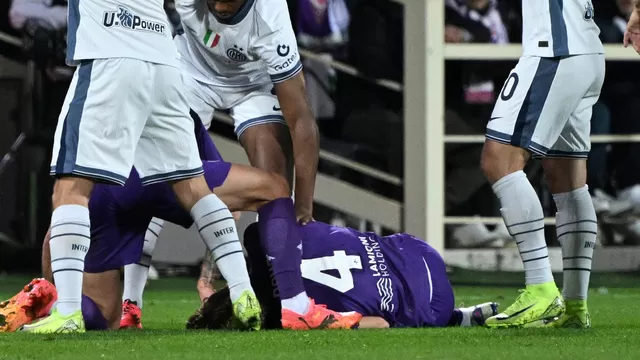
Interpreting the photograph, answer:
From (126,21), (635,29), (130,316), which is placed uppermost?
(126,21)

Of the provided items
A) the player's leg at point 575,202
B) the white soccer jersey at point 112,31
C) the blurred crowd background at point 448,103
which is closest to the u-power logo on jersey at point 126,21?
the white soccer jersey at point 112,31

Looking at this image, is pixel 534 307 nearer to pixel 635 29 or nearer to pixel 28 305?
pixel 635 29

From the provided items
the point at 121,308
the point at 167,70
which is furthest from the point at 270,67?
the point at 121,308

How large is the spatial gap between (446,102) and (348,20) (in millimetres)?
936

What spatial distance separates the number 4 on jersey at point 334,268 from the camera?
17.8ft

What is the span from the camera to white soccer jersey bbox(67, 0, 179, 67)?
4.93 meters

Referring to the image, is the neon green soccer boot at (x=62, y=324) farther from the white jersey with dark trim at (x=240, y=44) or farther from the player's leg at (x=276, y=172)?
the white jersey with dark trim at (x=240, y=44)

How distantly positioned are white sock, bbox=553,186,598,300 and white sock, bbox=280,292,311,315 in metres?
1.06

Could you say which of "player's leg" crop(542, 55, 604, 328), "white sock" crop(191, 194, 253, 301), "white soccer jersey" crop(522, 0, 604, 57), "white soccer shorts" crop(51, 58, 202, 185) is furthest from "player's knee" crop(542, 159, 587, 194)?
"white soccer shorts" crop(51, 58, 202, 185)

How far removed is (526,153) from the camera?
5465 mm

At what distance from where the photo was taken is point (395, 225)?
10.2 meters

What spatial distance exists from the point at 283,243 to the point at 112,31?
1.03 meters

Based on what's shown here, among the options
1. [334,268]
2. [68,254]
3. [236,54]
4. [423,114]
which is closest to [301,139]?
[334,268]

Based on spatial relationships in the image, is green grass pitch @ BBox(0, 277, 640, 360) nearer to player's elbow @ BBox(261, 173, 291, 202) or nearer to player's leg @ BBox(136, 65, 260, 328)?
player's leg @ BBox(136, 65, 260, 328)
